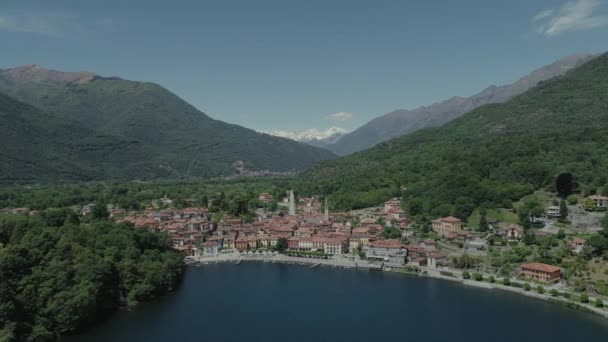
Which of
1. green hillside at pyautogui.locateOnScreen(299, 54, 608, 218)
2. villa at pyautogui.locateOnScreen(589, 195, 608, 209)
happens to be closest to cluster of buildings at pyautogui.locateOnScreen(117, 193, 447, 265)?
green hillside at pyautogui.locateOnScreen(299, 54, 608, 218)

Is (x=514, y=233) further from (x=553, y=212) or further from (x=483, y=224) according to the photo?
(x=553, y=212)

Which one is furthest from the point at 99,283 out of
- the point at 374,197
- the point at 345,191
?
the point at 345,191

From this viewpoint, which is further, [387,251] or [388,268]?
[387,251]

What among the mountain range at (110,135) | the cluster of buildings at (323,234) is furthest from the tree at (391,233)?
the mountain range at (110,135)

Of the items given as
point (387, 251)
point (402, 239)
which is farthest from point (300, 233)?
point (387, 251)

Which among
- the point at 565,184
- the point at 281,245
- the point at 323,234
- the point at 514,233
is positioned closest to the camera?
the point at 514,233

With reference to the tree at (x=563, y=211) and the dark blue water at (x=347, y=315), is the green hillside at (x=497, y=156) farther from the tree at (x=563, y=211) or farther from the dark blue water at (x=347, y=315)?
the dark blue water at (x=347, y=315)
